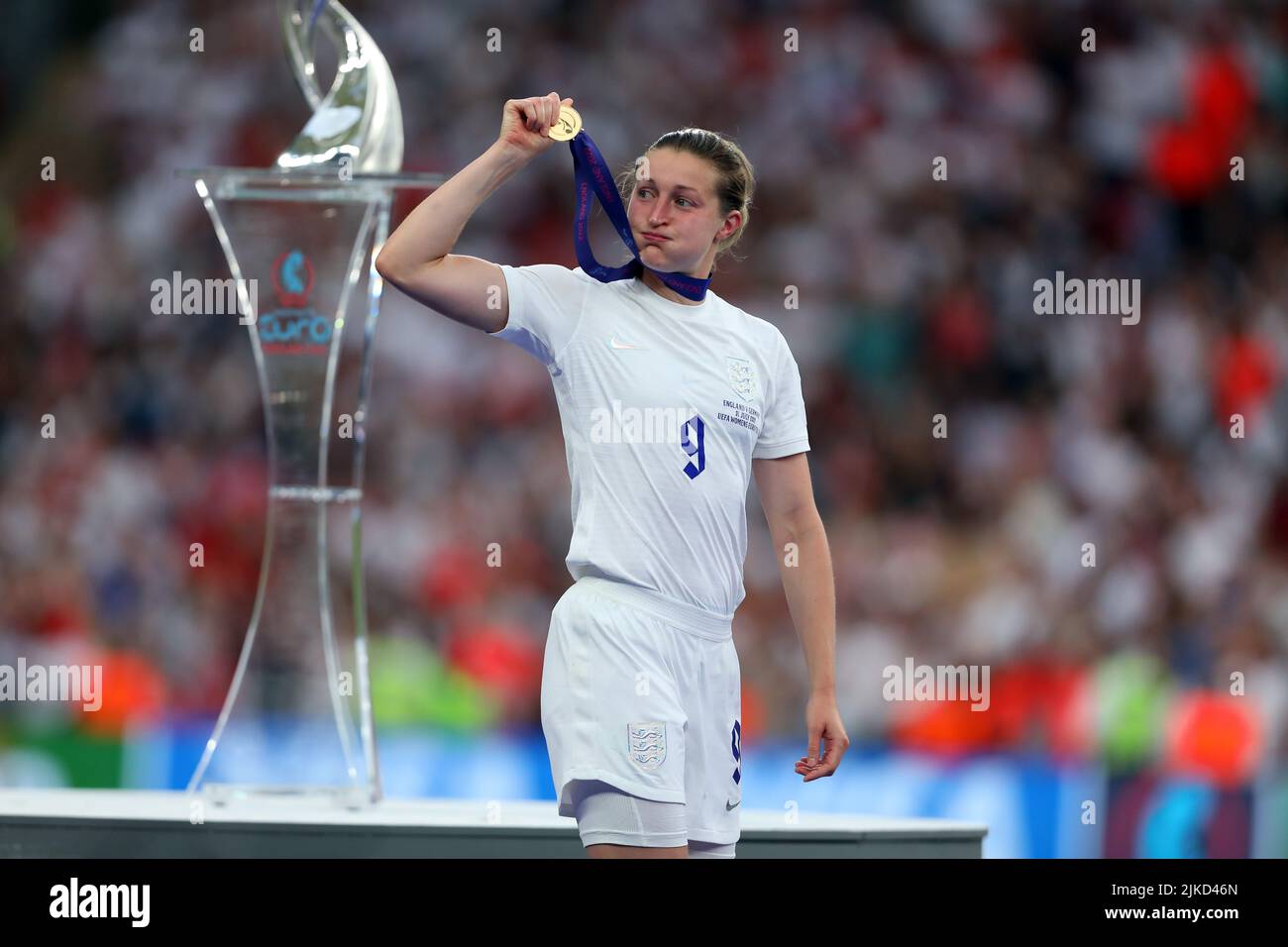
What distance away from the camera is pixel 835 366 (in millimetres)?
7828

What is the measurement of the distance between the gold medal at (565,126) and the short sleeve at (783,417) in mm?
505

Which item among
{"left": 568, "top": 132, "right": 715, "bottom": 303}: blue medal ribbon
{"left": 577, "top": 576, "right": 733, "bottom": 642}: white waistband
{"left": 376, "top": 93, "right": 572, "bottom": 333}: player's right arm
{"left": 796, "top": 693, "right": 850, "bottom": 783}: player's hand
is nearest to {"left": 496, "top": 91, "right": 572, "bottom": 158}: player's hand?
{"left": 376, "top": 93, "right": 572, "bottom": 333}: player's right arm

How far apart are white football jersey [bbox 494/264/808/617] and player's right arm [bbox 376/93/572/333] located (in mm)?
87

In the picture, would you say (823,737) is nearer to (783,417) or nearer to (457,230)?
(783,417)

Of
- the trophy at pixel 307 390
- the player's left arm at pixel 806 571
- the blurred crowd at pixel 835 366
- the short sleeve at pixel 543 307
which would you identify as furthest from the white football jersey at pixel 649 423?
the blurred crowd at pixel 835 366

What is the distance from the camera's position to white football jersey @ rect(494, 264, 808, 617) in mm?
2604

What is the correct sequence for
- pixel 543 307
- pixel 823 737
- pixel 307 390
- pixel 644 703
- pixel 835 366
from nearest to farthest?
pixel 644 703 < pixel 543 307 < pixel 823 737 < pixel 307 390 < pixel 835 366

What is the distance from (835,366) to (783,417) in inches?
198

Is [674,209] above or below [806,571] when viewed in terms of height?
above

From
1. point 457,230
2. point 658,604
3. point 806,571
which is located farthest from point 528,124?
point 806,571

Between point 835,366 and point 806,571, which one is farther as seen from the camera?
point 835,366

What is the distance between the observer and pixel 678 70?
866cm
